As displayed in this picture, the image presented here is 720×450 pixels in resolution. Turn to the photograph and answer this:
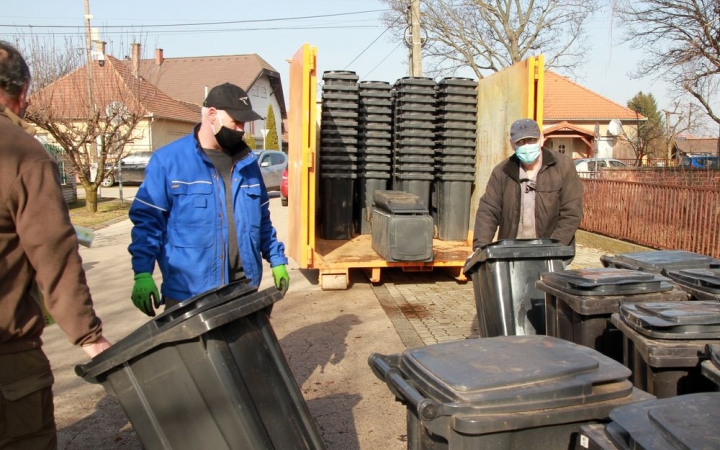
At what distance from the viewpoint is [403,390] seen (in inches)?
86.5

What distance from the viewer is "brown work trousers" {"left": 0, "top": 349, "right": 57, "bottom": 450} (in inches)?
82.0

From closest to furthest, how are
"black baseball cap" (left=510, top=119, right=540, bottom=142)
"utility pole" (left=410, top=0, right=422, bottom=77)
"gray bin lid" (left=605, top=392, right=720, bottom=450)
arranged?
"gray bin lid" (left=605, top=392, right=720, bottom=450) → "black baseball cap" (left=510, top=119, right=540, bottom=142) → "utility pole" (left=410, top=0, right=422, bottom=77)

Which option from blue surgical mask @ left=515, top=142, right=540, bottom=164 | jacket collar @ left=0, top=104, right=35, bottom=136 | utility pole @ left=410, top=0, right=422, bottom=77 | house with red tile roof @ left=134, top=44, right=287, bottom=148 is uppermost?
house with red tile roof @ left=134, top=44, right=287, bottom=148

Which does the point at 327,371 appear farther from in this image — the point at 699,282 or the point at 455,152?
the point at 455,152

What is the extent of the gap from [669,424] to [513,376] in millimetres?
487

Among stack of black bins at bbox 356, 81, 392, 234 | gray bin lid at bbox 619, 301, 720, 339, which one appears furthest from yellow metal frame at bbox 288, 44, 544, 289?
gray bin lid at bbox 619, 301, 720, 339

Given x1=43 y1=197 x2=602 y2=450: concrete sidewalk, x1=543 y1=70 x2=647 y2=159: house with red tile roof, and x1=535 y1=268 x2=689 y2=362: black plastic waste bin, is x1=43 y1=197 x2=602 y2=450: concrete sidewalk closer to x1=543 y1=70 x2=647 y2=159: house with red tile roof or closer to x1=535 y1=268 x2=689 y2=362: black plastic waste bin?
x1=535 y1=268 x2=689 y2=362: black plastic waste bin

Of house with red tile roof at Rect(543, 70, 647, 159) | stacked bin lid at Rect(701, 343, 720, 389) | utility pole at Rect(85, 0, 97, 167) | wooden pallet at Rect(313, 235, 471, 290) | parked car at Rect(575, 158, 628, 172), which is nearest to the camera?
stacked bin lid at Rect(701, 343, 720, 389)

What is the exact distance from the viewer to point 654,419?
170 centimetres

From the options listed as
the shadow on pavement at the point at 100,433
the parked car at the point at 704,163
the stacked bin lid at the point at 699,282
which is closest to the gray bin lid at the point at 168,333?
the shadow on pavement at the point at 100,433

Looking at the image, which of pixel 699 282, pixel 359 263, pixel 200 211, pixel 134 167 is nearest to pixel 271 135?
pixel 134 167

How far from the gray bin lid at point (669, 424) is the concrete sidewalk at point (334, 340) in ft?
6.85

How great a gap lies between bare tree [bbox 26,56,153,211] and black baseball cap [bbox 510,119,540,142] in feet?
45.2

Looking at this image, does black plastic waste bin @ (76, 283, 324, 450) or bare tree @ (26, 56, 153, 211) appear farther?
bare tree @ (26, 56, 153, 211)
